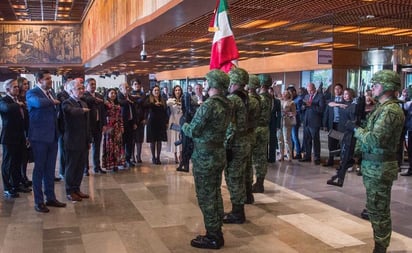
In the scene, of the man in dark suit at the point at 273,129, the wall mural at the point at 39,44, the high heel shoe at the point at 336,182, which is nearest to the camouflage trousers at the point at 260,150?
the high heel shoe at the point at 336,182

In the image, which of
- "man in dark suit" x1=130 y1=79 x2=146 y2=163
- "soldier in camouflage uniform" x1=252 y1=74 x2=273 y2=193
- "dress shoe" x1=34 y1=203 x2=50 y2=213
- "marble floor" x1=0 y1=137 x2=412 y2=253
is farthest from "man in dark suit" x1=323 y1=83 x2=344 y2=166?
"dress shoe" x1=34 y1=203 x2=50 y2=213

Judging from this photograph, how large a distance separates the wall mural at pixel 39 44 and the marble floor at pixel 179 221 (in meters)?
15.2

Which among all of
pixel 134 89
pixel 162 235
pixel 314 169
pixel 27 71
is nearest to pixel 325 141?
pixel 314 169

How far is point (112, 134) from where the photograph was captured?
26.0 ft

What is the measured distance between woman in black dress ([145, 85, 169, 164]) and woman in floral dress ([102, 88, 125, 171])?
678 mm

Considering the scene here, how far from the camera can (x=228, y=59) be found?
5316mm

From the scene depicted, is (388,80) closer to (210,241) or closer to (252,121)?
(252,121)

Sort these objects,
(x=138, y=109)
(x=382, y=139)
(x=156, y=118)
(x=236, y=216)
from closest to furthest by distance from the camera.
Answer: (x=382, y=139), (x=236, y=216), (x=138, y=109), (x=156, y=118)

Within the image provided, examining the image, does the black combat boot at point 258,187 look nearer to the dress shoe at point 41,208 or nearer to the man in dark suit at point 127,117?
the dress shoe at point 41,208

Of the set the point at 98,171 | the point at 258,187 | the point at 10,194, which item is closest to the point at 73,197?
the point at 10,194

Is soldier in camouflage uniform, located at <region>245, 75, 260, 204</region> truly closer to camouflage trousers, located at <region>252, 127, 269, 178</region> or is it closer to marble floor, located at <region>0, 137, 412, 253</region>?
marble floor, located at <region>0, 137, 412, 253</region>

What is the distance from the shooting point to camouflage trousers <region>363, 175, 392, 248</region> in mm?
3824

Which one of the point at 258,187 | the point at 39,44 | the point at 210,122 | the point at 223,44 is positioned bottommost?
the point at 258,187

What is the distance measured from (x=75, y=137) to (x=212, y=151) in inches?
95.4
